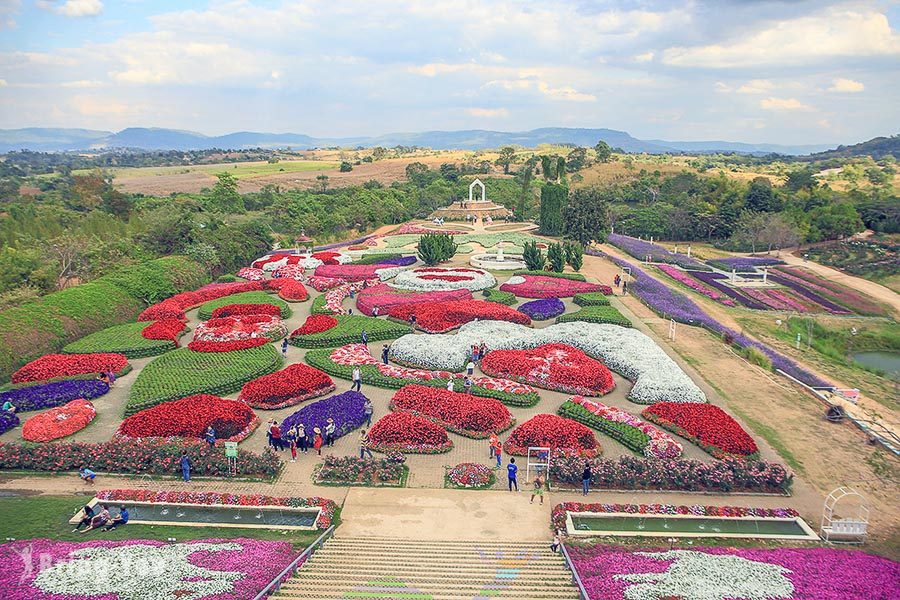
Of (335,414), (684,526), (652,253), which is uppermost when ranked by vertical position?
(652,253)

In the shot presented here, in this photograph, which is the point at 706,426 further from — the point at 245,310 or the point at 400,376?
the point at 245,310

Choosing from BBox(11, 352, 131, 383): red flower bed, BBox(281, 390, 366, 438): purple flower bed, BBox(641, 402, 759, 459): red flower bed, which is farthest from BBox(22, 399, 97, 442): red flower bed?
BBox(641, 402, 759, 459): red flower bed

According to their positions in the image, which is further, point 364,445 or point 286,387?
point 286,387

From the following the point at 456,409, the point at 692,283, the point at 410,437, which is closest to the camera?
the point at 410,437

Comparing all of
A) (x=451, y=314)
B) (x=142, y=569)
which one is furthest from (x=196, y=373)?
(x=451, y=314)

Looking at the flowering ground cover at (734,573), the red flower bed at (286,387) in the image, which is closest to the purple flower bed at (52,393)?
the red flower bed at (286,387)

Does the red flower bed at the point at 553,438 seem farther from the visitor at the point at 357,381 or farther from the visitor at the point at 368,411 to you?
the visitor at the point at 357,381

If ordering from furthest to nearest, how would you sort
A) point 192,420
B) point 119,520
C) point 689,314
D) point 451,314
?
point 689,314 → point 451,314 → point 192,420 → point 119,520

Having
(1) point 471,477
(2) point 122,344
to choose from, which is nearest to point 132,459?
(1) point 471,477

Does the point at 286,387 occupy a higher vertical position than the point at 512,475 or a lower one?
higher
